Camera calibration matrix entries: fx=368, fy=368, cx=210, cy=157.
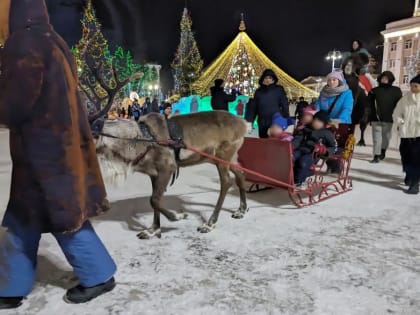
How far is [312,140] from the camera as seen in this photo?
4945mm

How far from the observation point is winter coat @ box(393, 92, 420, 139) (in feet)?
18.7

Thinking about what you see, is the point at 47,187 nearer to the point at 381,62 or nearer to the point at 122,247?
the point at 122,247

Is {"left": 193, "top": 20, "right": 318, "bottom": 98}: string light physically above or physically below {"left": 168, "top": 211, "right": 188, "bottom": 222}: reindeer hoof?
above

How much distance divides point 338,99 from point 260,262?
10.9 feet

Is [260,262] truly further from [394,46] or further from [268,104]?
[394,46]

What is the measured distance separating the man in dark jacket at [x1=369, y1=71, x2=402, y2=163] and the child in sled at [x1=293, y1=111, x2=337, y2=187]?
4.02 metres

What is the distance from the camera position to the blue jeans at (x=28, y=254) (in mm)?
2410

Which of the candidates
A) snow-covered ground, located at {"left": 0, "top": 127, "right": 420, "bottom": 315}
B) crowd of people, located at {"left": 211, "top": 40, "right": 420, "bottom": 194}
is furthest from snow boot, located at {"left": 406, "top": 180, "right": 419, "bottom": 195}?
snow-covered ground, located at {"left": 0, "top": 127, "right": 420, "bottom": 315}

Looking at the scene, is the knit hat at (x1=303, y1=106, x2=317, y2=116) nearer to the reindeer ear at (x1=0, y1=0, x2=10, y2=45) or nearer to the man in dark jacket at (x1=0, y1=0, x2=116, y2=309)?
the man in dark jacket at (x1=0, y1=0, x2=116, y2=309)

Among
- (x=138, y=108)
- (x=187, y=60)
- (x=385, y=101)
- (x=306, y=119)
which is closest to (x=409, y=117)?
(x=306, y=119)

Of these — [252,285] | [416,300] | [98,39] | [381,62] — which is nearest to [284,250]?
[252,285]

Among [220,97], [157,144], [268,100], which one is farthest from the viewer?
[220,97]

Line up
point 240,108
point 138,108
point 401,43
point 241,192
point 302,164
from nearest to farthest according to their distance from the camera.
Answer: point 241,192
point 302,164
point 240,108
point 138,108
point 401,43

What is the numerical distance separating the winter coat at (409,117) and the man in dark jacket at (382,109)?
246cm
